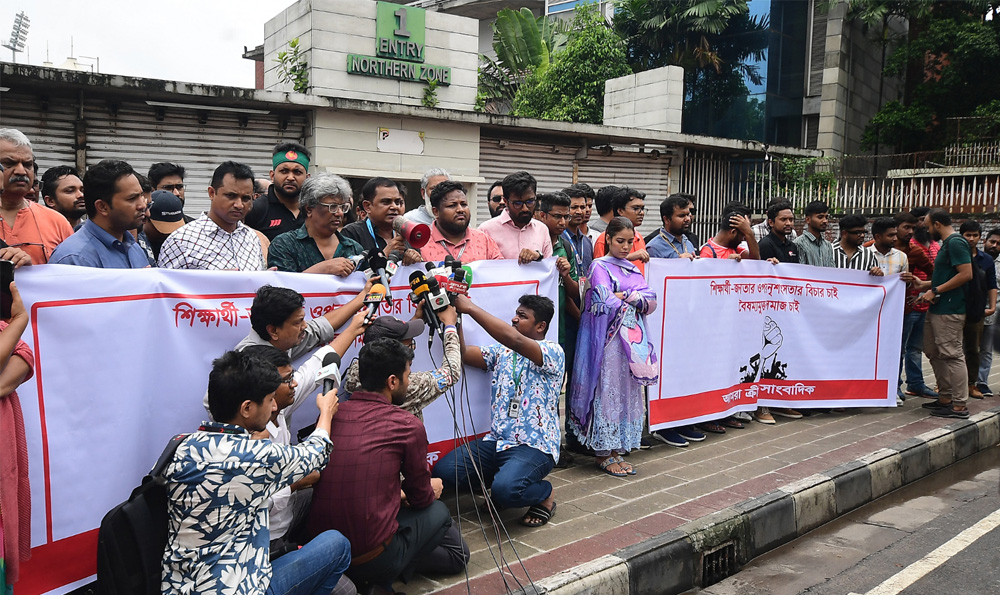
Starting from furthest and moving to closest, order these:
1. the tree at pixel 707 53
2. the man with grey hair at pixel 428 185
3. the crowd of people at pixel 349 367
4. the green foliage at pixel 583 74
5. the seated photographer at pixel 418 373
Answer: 1. the tree at pixel 707 53
2. the green foliage at pixel 583 74
3. the man with grey hair at pixel 428 185
4. the seated photographer at pixel 418 373
5. the crowd of people at pixel 349 367

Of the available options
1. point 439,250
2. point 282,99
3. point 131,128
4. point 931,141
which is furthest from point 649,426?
point 931,141

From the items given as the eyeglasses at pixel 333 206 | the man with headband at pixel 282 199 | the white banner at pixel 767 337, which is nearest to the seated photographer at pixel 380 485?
the eyeglasses at pixel 333 206

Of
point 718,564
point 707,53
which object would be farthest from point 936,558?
point 707,53

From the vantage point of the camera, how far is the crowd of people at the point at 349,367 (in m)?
2.62

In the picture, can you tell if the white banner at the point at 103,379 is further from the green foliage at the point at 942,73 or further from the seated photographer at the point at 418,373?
the green foliage at the point at 942,73

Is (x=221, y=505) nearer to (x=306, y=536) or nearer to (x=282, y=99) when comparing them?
(x=306, y=536)

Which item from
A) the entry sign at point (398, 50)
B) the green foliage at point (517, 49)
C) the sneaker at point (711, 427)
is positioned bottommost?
the sneaker at point (711, 427)

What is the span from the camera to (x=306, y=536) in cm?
328

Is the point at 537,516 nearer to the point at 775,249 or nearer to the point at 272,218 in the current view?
the point at 272,218

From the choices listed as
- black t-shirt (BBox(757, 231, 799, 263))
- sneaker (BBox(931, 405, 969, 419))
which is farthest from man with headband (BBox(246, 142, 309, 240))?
sneaker (BBox(931, 405, 969, 419))

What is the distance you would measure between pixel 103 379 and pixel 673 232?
4.49 metres

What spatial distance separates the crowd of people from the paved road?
1.20m

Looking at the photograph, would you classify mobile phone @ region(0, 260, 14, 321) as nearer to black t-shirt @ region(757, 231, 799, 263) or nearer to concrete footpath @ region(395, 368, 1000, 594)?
concrete footpath @ region(395, 368, 1000, 594)

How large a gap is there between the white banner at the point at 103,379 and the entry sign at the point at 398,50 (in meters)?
9.26
